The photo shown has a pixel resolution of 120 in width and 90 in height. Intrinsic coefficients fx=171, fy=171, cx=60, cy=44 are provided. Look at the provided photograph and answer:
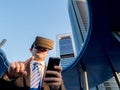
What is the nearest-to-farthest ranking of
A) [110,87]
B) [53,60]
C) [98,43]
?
[53,60]
[98,43]
[110,87]

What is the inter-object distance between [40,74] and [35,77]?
0.06 meters

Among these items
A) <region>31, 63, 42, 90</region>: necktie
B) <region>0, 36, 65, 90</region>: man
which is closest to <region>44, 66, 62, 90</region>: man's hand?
<region>0, 36, 65, 90</region>: man

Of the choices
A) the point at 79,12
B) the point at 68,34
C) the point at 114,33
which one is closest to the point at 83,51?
the point at 114,33

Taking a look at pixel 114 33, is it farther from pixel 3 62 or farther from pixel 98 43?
pixel 3 62

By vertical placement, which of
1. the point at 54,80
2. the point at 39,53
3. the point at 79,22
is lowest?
the point at 54,80

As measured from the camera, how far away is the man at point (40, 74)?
4.98 ft

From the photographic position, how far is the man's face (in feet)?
5.88

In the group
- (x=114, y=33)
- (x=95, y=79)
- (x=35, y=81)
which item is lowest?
→ (x=95, y=79)

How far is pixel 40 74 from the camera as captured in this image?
5.82 feet

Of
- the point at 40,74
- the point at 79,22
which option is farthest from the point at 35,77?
the point at 79,22

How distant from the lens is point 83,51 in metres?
7.83

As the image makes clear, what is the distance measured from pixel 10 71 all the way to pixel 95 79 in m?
9.24

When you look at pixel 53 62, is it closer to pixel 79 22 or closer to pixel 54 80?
pixel 54 80

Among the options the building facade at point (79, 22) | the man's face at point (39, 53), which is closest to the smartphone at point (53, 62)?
the man's face at point (39, 53)
